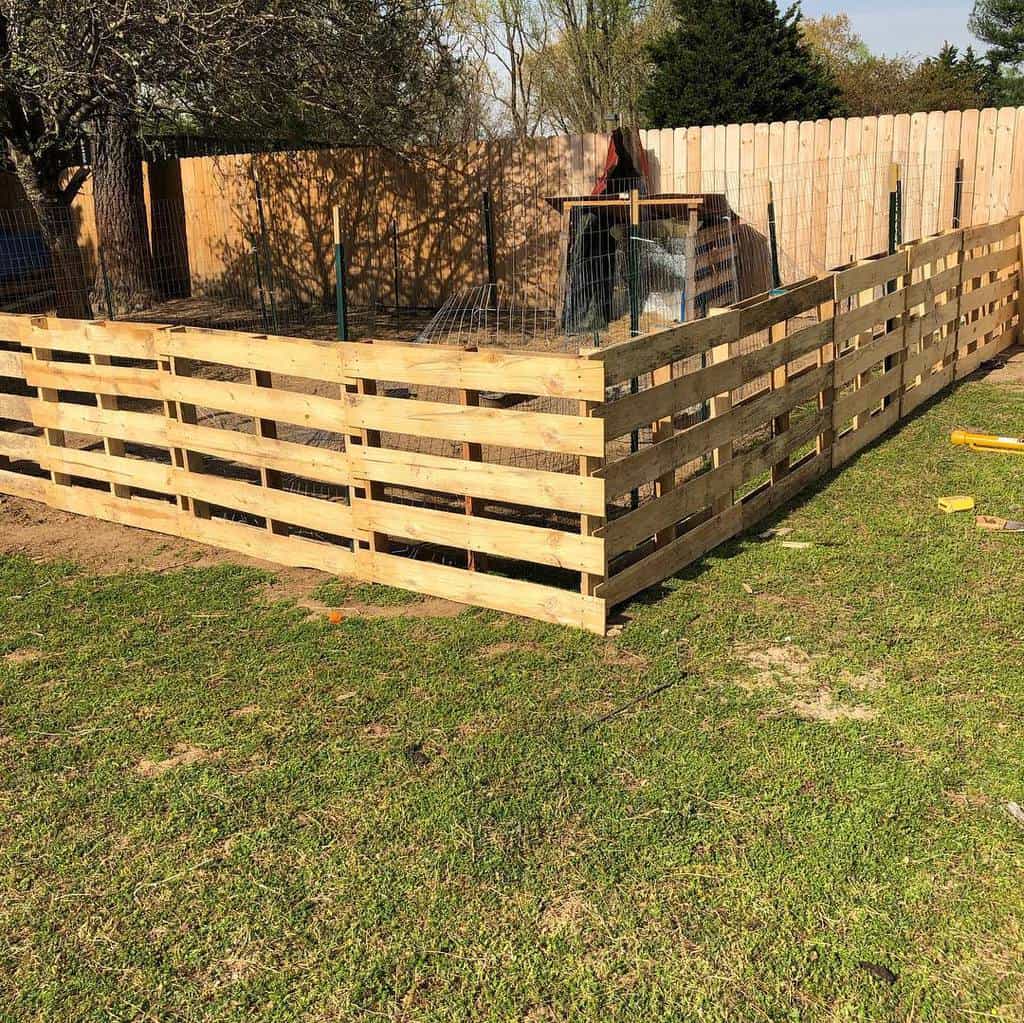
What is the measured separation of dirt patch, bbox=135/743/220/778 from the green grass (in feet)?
0.12

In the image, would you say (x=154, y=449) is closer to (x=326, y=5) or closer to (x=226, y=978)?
(x=326, y=5)

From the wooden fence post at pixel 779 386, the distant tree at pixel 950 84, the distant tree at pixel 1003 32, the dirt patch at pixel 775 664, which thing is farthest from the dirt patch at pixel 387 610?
the distant tree at pixel 1003 32

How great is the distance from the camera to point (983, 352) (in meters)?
10.9

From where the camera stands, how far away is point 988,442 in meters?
7.94

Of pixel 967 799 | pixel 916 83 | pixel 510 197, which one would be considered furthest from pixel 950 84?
pixel 967 799

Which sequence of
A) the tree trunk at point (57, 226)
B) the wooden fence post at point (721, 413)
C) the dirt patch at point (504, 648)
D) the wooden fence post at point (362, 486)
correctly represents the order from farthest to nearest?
the tree trunk at point (57, 226)
the wooden fence post at point (721, 413)
the wooden fence post at point (362, 486)
the dirt patch at point (504, 648)

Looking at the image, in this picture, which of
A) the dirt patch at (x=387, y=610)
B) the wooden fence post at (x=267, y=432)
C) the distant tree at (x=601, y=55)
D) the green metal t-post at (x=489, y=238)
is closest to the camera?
the dirt patch at (x=387, y=610)

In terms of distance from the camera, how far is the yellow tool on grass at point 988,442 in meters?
7.84

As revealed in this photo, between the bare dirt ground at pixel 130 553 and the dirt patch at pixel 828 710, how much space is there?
1921mm

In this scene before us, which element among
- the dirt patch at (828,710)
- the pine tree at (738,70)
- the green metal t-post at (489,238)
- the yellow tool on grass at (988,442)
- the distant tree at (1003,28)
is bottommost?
the dirt patch at (828,710)

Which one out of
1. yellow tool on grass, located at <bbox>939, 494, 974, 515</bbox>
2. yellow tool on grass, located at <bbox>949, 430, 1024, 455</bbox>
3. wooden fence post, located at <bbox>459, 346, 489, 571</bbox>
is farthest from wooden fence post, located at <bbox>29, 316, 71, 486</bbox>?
yellow tool on grass, located at <bbox>949, 430, 1024, 455</bbox>

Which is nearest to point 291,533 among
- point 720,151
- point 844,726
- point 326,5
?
point 844,726

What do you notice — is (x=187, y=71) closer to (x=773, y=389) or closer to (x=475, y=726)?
(x=773, y=389)

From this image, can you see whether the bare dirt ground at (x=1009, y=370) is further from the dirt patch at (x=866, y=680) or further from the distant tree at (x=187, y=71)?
the distant tree at (x=187, y=71)
